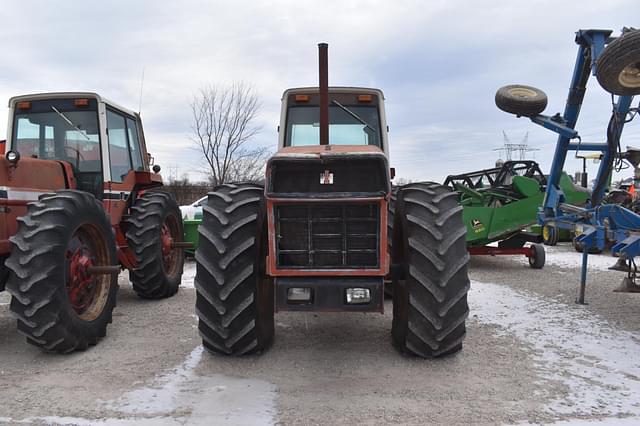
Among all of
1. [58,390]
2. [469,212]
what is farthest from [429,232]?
[469,212]

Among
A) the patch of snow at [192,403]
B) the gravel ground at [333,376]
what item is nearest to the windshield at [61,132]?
the gravel ground at [333,376]

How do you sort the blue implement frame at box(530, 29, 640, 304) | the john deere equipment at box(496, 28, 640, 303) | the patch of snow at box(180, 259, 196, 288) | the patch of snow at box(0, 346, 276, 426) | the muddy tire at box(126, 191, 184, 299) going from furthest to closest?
the patch of snow at box(180, 259, 196, 288) → the muddy tire at box(126, 191, 184, 299) → the blue implement frame at box(530, 29, 640, 304) → the john deere equipment at box(496, 28, 640, 303) → the patch of snow at box(0, 346, 276, 426)

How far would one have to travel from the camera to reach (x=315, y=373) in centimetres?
391

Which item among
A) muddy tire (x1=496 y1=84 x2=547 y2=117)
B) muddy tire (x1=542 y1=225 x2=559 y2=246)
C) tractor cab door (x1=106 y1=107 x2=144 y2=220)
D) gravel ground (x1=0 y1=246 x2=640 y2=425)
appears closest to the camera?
gravel ground (x1=0 y1=246 x2=640 y2=425)

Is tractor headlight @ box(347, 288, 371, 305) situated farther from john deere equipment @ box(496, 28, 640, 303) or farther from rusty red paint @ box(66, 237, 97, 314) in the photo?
john deere equipment @ box(496, 28, 640, 303)

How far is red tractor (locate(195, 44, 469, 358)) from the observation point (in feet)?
12.4

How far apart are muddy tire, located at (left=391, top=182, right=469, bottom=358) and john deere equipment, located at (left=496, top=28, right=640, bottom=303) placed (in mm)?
2322

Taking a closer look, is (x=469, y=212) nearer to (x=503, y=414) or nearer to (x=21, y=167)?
(x=503, y=414)

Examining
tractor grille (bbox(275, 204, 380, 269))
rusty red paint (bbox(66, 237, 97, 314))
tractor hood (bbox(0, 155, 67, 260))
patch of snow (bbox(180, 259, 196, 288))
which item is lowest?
patch of snow (bbox(180, 259, 196, 288))

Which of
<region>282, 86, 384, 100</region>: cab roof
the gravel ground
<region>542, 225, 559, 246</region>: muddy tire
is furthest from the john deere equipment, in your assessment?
<region>542, 225, 559, 246</region>: muddy tire

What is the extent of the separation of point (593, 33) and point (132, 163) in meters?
6.53

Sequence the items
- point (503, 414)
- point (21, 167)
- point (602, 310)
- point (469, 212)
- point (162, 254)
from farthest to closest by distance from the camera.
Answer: point (469, 212) < point (162, 254) < point (602, 310) < point (21, 167) < point (503, 414)

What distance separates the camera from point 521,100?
7.98 meters

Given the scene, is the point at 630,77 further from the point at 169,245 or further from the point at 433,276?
the point at 169,245
